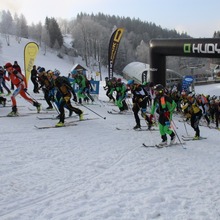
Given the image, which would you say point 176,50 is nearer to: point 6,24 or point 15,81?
point 15,81

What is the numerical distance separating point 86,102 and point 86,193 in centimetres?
1125

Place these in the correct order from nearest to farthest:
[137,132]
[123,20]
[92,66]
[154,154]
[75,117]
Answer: [154,154], [137,132], [75,117], [92,66], [123,20]

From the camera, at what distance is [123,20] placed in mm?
128125

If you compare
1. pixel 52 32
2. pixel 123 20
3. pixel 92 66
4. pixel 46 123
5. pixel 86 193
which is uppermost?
pixel 123 20

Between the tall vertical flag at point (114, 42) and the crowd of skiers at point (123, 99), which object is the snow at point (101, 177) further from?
the tall vertical flag at point (114, 42)

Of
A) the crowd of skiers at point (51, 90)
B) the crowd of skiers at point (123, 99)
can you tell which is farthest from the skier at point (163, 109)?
the crowd of skiers at point (51, 90)

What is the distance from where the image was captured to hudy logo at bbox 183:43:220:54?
13771 millimetres

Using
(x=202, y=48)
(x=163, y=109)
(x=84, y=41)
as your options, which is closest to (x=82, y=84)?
(x=202, y=48)

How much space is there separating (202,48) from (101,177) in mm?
10856

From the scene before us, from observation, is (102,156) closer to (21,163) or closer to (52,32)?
(21,163)

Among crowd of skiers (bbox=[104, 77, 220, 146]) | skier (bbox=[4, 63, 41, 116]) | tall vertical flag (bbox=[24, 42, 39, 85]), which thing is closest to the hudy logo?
crowd of skiers (bbox=[104, 77, 220, 146])

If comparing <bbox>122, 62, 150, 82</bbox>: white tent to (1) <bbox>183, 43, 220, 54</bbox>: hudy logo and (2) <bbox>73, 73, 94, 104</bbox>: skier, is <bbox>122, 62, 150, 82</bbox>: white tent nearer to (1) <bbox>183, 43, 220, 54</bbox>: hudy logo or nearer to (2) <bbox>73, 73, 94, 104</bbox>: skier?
(1) <bbox>183, 43, 220, 54</bbox>: hudy logo

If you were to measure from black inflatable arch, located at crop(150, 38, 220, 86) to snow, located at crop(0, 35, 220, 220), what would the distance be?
22.0 feet

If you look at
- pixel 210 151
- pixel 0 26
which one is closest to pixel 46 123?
pixel 210 151
